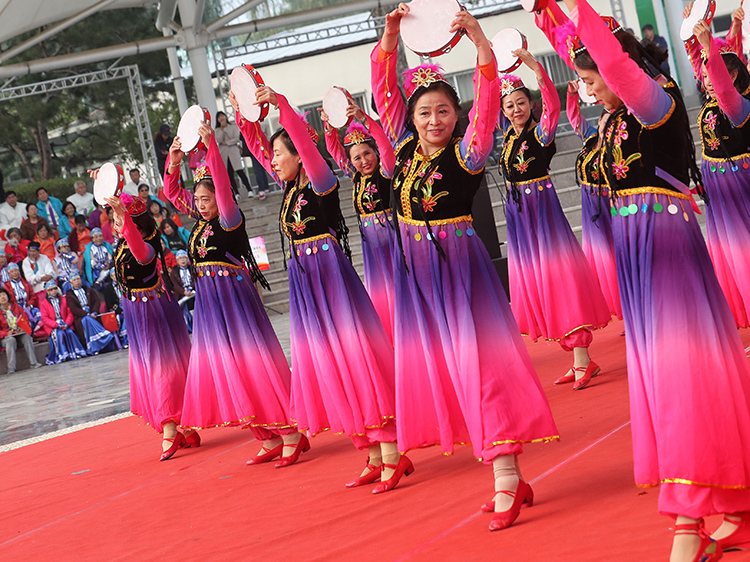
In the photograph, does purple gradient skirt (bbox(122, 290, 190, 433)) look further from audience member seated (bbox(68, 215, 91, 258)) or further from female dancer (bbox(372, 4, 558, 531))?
audience member seated (bbox(68, 215, 91, 258))

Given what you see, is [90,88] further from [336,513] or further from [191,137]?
[336,513]

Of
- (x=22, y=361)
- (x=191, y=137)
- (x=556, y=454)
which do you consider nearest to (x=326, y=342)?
(x=556, y=454)

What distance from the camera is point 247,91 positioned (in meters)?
4.25

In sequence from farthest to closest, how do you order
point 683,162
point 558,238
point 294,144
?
point 558,238, point 294,144, point 683,162

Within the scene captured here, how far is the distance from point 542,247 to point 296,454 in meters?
2.00

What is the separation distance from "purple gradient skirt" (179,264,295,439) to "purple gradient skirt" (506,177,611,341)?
1650 mm

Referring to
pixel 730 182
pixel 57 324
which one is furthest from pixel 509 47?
pixel 57 324

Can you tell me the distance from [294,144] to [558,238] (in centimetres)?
217

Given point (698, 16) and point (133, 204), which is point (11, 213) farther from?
point (698, 16)

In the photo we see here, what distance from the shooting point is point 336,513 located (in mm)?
3551

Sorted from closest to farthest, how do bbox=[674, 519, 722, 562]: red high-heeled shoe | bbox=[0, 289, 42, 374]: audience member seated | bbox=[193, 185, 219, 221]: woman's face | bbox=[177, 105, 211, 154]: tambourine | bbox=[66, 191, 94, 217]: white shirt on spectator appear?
bbox=[674, 519, 722, 562]: red high-heeled shoe < bbox=[177, 105, 211, 154]: tambourine < bbox=[193, 185, 219, 221]: woman's face < bbox=[0, 289, 42, 374]: audience member seated < bbox=[66, 191, 94, 217]: white shirt on spectator

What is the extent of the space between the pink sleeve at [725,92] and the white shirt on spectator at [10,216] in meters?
12.4

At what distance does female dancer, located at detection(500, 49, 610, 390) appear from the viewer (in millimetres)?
5262

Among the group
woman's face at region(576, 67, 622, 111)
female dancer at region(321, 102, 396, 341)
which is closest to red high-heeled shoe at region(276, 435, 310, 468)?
female dancer at region(321, 102, 396, 341)
